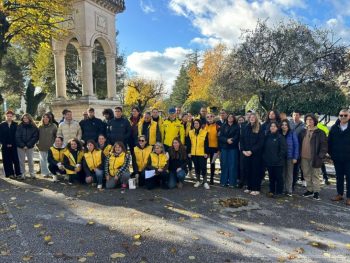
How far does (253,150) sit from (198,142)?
1.42m

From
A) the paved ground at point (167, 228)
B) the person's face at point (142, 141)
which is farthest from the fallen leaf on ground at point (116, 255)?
the person's face at point (142, 141)

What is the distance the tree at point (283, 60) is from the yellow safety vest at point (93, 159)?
8657 mm

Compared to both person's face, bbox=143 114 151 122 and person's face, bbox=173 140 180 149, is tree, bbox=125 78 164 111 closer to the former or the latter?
person's face, bbox=143 114 151 122

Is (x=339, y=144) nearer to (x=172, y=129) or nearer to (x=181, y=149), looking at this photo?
(x=181, y=149)

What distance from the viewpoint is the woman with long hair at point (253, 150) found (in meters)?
6.89

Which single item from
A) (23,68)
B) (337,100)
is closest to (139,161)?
(337,100)

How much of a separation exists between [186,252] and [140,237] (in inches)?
32.8

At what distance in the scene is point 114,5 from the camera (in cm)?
1742

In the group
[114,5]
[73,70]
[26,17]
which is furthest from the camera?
[73,70]

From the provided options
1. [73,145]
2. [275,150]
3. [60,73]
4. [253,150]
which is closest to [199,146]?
[253,150]

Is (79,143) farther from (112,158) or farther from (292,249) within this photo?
(292,249)

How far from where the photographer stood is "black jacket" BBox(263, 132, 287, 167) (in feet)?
22.0

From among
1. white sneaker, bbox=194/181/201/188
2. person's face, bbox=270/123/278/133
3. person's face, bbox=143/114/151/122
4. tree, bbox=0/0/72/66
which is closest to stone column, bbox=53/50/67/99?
tree, bbox=0/0/72/66

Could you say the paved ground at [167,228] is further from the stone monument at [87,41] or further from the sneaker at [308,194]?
the stone monument at [87,41]
